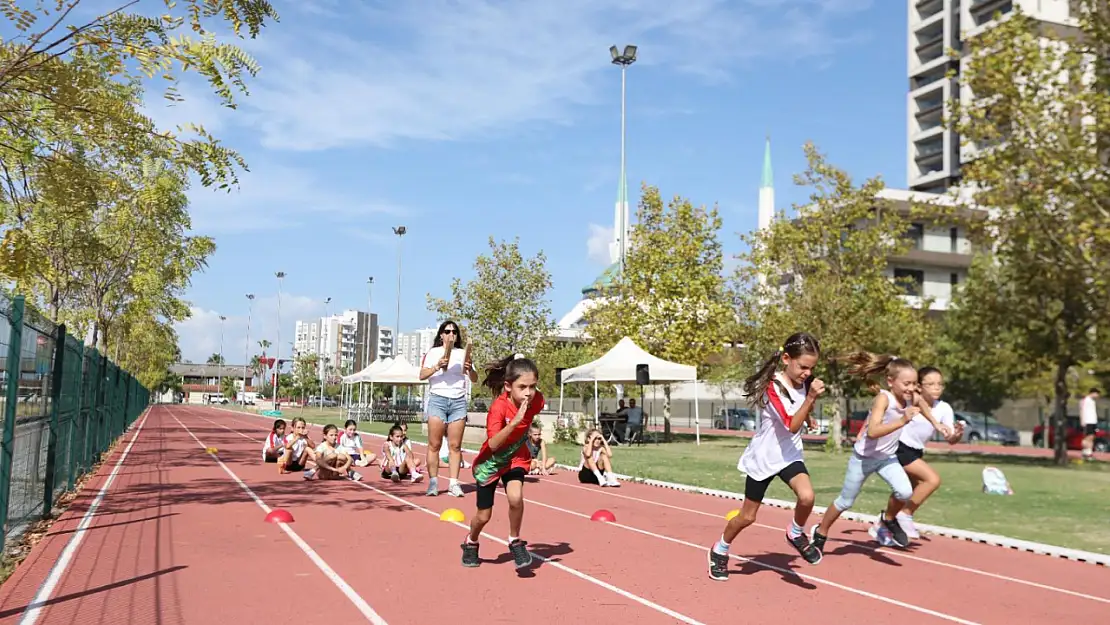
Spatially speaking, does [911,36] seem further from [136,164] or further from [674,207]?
[136,164]

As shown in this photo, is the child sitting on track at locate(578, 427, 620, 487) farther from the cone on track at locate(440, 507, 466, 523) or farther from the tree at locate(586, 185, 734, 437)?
the tree at locate(586, 185, 734, 437)

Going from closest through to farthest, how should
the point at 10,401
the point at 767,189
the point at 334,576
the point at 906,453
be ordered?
the point at 334,576, the point at 10,401, the point at 906,453, the point at 767,189

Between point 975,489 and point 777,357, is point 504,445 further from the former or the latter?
point 975,489

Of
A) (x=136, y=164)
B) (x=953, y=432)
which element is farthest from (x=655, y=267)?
(x=953, y=432)

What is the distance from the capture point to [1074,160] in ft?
68.4

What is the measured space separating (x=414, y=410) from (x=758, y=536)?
4130 cm

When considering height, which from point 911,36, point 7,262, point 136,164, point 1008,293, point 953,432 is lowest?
point 953,432

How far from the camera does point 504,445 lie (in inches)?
267

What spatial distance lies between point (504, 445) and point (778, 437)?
1.96 m

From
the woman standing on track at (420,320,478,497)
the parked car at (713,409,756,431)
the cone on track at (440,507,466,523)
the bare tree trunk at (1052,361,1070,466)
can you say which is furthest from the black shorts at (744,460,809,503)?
the parked car at (713,409,756,431)

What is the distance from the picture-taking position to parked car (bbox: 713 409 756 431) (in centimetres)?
5822

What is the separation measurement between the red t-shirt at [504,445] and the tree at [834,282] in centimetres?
2242

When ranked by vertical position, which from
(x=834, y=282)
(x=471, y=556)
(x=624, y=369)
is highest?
(x=834, y=282)

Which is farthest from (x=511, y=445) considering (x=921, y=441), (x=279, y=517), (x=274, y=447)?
(x=274, y=447)
